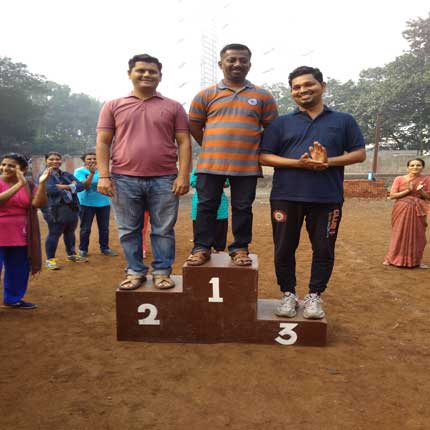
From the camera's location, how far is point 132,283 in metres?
3.39

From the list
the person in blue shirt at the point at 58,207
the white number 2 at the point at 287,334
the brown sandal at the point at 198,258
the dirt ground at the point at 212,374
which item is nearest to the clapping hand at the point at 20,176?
the dirt ground at the point at 212,374

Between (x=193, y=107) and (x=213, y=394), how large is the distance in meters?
2.11

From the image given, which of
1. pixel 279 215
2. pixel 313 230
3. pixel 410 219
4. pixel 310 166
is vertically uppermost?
pixel 310 166

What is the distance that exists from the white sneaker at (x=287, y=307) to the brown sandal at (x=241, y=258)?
0.45 metres

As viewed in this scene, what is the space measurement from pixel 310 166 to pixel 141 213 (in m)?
1.41

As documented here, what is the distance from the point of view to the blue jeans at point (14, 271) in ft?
13.2

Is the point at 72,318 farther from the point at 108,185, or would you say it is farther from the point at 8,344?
the point at 108,185

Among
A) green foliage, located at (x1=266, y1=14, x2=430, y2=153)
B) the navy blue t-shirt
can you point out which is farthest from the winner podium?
green foliage, located at (x1=266, y1=14, x2=430, y2=153)

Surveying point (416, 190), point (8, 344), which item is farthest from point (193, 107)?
point (416, 190)

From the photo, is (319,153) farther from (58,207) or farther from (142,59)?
(58,207)

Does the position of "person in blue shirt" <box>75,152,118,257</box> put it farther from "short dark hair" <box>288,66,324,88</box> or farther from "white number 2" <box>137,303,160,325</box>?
"short dark hair" <box>288,66,324,88</box>

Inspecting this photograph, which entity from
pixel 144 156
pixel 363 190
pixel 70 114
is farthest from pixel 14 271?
pixel 70 114

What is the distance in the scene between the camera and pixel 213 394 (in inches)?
101

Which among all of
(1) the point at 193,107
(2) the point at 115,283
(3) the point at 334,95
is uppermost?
(3) the point at 334,95
